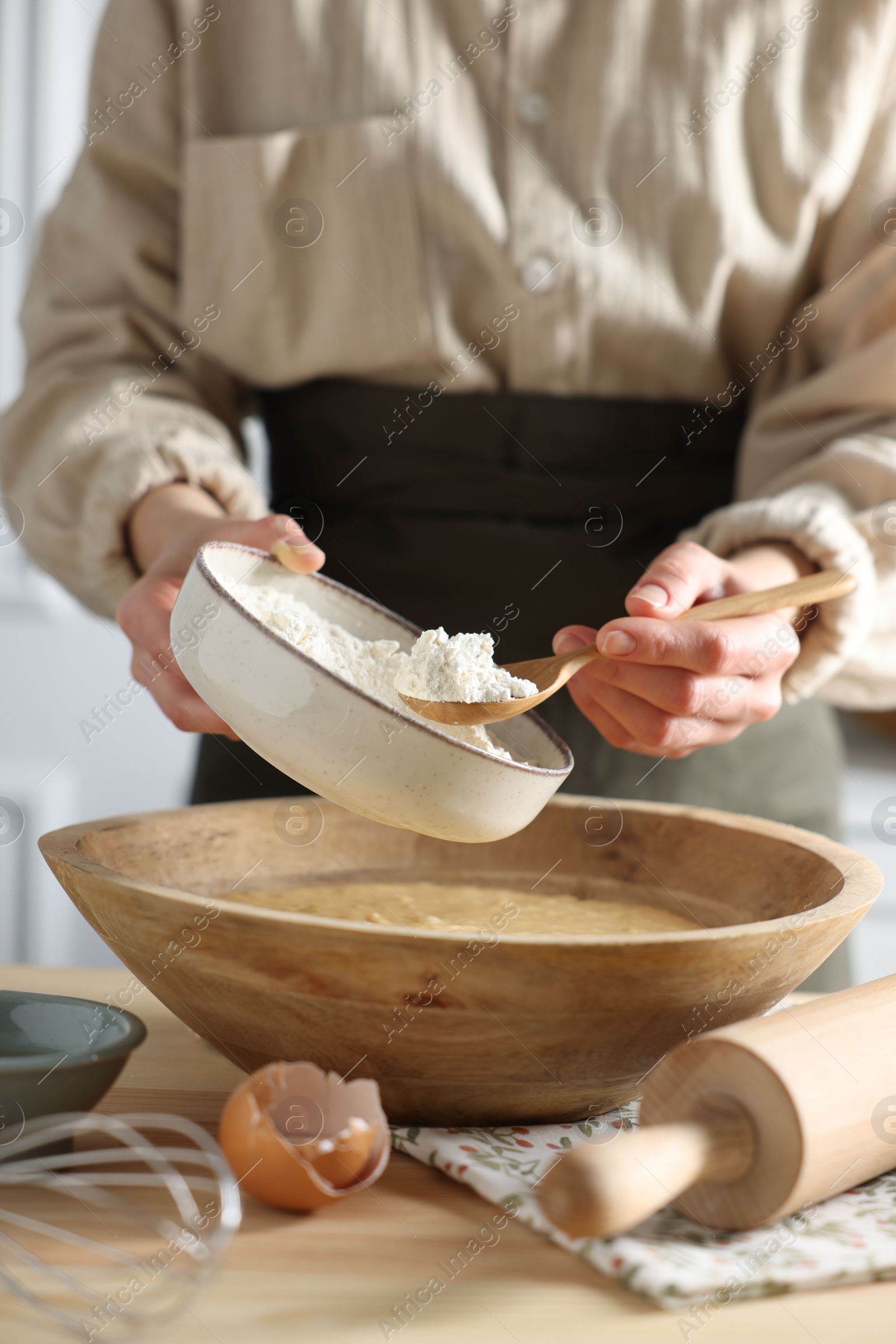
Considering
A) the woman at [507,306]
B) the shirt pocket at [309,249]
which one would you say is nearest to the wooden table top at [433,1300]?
the woman at [507,306]

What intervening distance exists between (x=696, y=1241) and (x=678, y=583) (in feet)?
1.18

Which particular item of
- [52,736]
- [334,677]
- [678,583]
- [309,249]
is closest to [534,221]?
[309,249]

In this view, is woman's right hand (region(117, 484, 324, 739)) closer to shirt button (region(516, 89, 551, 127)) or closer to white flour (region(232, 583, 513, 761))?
white flour (region(232, 583, 513, 761))

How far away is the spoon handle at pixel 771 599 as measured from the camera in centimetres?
69

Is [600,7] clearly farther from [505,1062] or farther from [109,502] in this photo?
[505,1062]

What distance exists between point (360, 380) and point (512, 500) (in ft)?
0.55

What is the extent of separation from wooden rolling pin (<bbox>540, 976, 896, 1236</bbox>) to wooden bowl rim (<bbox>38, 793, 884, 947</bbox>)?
5 cm

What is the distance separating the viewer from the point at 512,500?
1.01 m

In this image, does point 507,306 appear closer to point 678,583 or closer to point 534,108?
point 534,108

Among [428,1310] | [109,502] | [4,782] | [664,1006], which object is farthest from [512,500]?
[4,782]

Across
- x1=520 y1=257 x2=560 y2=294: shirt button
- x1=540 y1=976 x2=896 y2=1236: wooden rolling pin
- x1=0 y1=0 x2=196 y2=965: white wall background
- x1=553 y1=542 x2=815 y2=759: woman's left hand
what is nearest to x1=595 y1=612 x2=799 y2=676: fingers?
x1=553 y1=542 x2=815 y2=759: woman's left hand

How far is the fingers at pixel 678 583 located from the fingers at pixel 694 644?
0.01 meters

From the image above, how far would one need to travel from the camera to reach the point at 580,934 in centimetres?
57

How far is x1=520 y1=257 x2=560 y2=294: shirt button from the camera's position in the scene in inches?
37.4
